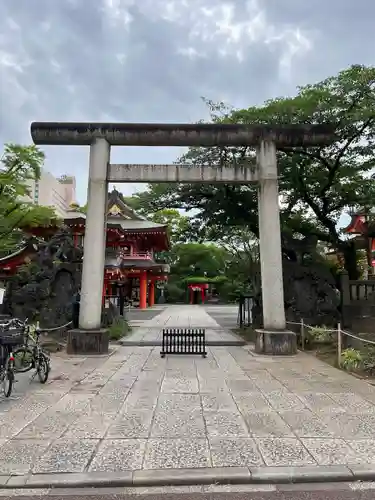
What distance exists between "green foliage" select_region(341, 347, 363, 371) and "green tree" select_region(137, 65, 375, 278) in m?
7.83

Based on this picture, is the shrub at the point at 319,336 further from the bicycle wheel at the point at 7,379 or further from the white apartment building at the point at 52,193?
the white apartment building at the point at 52,193

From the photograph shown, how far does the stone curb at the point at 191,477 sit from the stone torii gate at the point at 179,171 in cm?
867

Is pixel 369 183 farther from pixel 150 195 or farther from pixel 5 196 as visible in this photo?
pixel 5 196

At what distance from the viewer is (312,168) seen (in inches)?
704

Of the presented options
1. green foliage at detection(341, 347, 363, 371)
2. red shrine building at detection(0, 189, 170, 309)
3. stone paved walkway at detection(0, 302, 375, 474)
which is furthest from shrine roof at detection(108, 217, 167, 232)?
green foliage at detection(341, 347, 363, 371)

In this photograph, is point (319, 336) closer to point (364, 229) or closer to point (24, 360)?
point (364, 229)

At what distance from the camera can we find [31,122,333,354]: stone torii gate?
1318 centimetres

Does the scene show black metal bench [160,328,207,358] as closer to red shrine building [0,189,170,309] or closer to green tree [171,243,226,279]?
red shrine building [0,189,170,309]

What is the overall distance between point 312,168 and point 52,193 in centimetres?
4653

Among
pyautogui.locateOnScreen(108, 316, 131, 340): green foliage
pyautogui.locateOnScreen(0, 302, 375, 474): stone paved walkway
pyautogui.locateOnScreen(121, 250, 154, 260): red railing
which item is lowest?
pyautogui.locateOnScreen(0, 302, 375, 474): stone paved walkway

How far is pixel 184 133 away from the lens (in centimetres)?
1362

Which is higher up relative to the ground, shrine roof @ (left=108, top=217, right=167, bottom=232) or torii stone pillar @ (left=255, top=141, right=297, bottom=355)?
shrine roof @ (left=108, top=217, right=167, bottom=232)

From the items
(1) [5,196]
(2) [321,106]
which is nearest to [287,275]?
(2) [321,106]

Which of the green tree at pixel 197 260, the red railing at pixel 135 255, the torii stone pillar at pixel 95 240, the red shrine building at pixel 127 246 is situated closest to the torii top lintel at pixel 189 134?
the torii stone pillar at pixel 95 240
